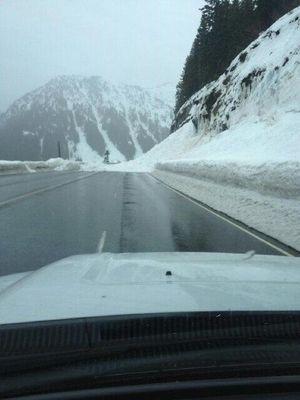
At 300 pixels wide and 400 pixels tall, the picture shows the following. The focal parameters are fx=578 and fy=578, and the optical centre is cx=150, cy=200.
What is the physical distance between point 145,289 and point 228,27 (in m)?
82.1

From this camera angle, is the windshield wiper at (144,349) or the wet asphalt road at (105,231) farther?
the wet asphalt road at (105,231)

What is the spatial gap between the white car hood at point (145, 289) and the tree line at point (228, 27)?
6625 cm

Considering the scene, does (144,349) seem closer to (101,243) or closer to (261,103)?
(101,243)

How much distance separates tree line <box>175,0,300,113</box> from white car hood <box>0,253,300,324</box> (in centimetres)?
6625

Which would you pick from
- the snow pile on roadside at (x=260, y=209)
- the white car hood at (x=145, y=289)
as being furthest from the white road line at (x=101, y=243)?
the white car hood at (x=145, y=289)

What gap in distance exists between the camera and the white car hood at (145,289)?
9.88 feet

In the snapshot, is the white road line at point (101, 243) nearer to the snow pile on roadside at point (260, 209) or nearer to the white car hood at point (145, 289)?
the snow pile on roadside at point (260, 209)

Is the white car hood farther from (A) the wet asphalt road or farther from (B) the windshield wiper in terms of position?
(A) the wet asphalt road

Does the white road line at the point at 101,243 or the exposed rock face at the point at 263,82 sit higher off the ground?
the exposed rock face at the point at 263,82

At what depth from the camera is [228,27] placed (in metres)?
81.0

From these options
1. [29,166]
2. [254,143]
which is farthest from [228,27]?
[254,143]

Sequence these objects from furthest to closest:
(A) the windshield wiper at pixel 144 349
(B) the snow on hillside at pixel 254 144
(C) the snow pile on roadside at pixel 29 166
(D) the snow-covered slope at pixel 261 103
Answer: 1. (C) the snow pile on roadside at pixel 29 166
2. (D) the snow-covered slope at pixel 261 103
3. (B) the snow on hillside at pixel 254 144
4. (A) the windshield wiper at pixel 144 349

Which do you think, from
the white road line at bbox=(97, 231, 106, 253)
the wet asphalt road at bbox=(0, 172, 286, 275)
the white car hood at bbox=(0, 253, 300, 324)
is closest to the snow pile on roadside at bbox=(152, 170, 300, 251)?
the wet asphalt road at bbox=(0, 172, 286, 275)

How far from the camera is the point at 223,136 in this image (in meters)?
55.1
